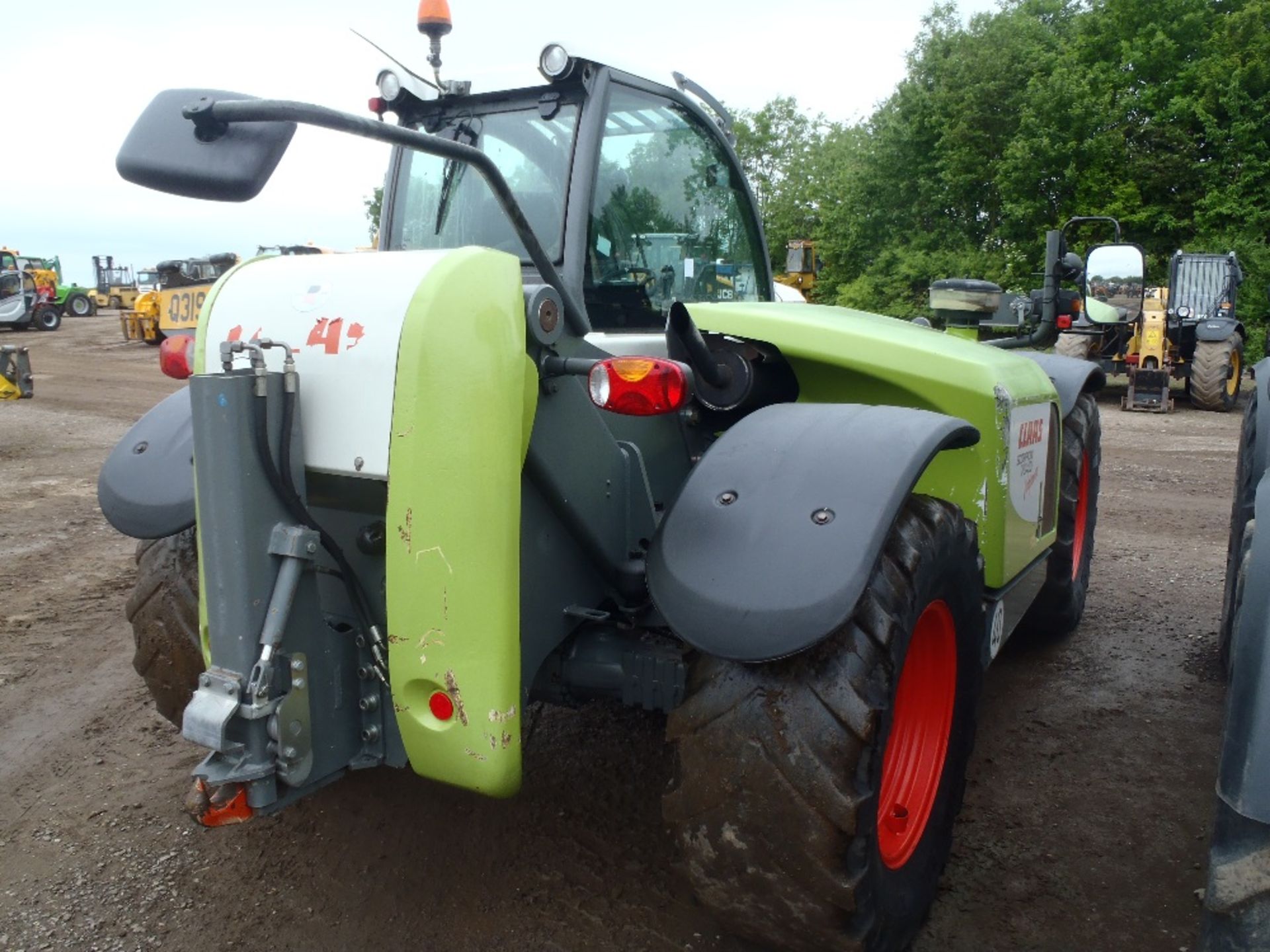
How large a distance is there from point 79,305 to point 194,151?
124 feet

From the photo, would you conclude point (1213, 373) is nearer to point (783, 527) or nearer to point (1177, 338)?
point (1177, 338)

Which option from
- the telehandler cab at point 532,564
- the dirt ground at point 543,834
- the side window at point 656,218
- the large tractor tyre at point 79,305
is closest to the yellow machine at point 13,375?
the dirt ground at point 543,834

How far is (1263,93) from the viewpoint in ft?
68.9

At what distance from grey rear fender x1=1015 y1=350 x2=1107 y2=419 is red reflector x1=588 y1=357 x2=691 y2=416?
102 inches

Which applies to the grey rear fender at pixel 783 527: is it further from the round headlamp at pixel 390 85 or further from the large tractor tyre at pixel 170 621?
the round headlamp at pixel 390 85

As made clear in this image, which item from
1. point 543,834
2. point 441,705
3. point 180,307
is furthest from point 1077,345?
point 180,307

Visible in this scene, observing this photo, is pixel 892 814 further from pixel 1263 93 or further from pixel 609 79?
pixel 1263 93

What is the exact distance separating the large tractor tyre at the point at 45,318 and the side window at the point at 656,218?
3040cm

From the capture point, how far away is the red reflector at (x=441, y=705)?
1.96 metres

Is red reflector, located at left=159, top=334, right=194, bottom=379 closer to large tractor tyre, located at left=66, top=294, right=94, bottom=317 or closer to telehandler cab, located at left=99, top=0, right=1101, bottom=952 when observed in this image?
telehandler cab, located at left=99, top=0, right=1101, bottom=952

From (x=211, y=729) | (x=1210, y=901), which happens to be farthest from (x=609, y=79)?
(x=1210, y=901)

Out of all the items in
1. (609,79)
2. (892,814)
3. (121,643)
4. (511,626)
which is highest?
(609,79)

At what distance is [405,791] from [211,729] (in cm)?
132

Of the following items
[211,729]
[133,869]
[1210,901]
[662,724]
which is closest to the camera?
[1210,901]
